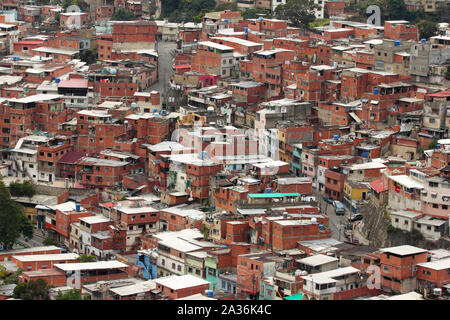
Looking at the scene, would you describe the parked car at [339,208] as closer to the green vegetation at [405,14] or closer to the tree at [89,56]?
the tree at [89,56]

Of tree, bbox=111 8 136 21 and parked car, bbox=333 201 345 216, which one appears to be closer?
parked car, bbox=333 201 345 216

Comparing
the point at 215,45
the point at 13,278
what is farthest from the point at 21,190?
the point at 215,45

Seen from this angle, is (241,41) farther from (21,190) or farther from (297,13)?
(21,190)

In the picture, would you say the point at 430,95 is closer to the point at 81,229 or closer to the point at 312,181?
the point at 312,181

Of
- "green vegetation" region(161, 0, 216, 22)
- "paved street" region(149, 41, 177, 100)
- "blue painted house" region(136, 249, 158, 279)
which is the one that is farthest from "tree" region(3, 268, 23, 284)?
"green vegetation" region(161, 0, 216, 22)

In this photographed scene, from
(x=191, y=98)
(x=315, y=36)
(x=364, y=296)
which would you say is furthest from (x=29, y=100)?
(x=364, y=296)

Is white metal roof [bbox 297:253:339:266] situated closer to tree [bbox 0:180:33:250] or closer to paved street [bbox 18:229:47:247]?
tree [bbox 0:180:33:250]

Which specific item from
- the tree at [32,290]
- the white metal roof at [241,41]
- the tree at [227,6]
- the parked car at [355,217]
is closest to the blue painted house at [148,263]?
the tree at [32,290]
